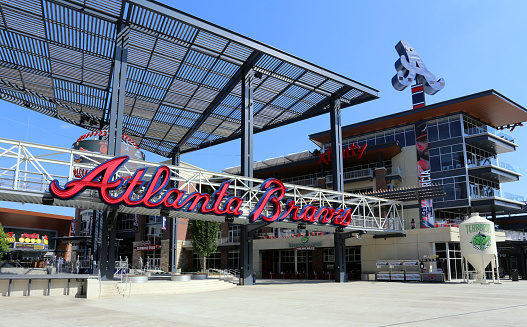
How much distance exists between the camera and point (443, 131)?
193ft

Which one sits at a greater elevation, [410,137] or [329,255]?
[410,137]

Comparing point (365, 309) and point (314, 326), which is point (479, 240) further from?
point (314, 326)

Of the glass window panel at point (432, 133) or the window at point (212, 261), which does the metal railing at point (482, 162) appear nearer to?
the glass window panel at point (432, 133)

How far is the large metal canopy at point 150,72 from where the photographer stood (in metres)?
30.4

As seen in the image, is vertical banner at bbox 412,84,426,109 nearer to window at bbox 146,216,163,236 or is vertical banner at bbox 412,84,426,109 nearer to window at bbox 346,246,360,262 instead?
window at bbox 346,246,360,262

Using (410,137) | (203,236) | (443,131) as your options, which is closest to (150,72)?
(203,236)

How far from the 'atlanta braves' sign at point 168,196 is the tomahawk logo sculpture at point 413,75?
34.0m

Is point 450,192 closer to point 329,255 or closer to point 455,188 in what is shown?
point 455,188

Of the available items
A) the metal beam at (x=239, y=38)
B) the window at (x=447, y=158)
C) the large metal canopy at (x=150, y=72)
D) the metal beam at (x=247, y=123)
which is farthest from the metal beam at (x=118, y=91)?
the window at (x=447, y=158)

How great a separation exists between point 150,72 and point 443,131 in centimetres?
3935

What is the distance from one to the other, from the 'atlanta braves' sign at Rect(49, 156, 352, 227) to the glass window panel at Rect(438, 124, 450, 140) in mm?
26266

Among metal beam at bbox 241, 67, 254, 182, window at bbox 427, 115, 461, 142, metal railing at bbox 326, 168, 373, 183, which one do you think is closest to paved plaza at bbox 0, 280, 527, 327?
metal beam at bbox 241, 67, 254, 182

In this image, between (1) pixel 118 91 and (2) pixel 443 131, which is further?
(2) pixel 443 131

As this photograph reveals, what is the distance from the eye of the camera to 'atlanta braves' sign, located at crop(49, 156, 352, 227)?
80.9 ft
